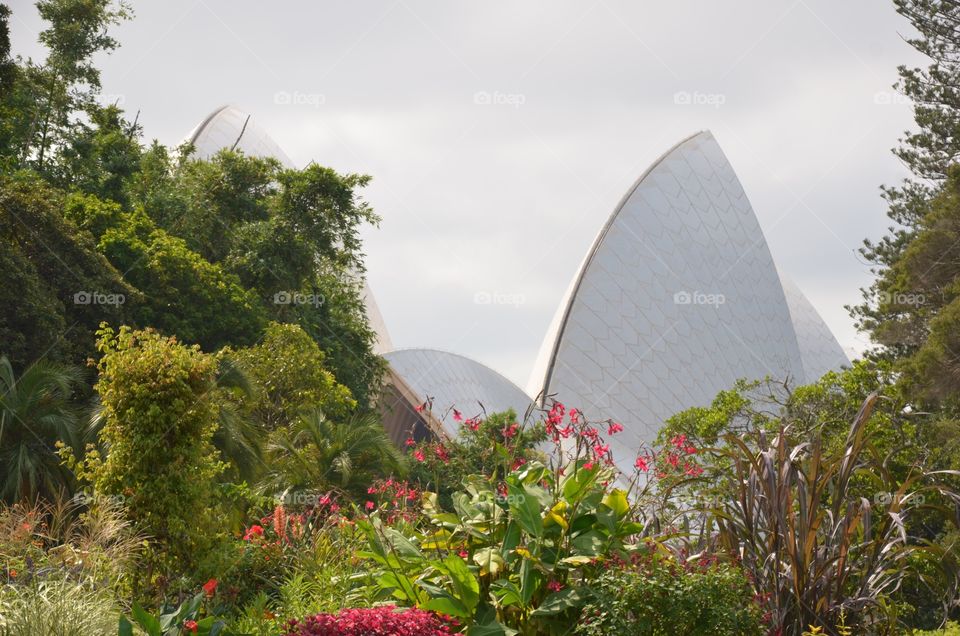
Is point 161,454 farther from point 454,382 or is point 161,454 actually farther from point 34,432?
point 454,382

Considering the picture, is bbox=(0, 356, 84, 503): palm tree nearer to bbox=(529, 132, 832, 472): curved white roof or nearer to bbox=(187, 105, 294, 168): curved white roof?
bbox=(529, 132, 832, 472): curved white roof

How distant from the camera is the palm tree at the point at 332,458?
13266 mm

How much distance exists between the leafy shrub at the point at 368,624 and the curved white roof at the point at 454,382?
903 inches

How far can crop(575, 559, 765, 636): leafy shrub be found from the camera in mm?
4766

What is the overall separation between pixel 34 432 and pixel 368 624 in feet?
26.7

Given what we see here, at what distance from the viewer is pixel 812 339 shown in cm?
3108

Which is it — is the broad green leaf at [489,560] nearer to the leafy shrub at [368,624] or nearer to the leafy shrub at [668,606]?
the leafy shrub at [668,606]

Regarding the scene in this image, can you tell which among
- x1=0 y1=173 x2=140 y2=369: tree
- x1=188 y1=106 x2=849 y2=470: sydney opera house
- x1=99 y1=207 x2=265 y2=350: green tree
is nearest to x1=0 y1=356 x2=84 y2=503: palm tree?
x1=0 y1=173 x2=140 y2=369: tree

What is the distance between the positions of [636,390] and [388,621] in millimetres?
22843

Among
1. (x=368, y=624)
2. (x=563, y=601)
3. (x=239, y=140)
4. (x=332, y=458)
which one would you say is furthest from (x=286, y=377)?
(x=239, y=140)

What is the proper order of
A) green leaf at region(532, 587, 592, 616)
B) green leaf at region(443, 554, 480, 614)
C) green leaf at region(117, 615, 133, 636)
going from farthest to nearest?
green leaf at region(443, 554, 480, 614) < green leaf at region(532, 587, 592, 616) < green leaf at region(117, 615, 133, 636)

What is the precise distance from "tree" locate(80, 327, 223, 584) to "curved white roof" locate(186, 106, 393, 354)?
79.6 feet

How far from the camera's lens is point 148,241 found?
1692 cm

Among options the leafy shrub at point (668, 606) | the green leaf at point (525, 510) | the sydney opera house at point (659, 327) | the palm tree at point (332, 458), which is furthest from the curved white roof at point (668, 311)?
the leafy shrub at point (668, 606)
